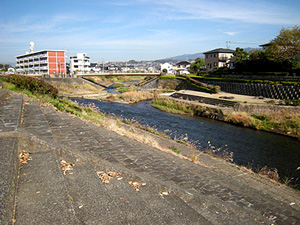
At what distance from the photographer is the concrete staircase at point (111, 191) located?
3.51 meters

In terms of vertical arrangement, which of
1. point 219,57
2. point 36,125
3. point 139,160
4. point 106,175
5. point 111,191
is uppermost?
point 219,57

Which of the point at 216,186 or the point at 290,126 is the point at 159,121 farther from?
the point at 216,186

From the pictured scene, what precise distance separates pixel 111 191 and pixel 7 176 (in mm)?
1826

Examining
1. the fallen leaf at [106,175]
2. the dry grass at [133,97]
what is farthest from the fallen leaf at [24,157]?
the dry grass at [133,97]

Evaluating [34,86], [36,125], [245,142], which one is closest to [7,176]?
[36,125]

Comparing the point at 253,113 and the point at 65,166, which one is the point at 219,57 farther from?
the point at 65,166

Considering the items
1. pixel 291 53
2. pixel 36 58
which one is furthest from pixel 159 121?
pixel 36 58

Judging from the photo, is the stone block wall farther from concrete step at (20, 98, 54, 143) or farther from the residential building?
the residential building

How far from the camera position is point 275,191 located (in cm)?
780

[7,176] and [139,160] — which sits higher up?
[7,176]

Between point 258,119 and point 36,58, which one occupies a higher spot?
point 36,58

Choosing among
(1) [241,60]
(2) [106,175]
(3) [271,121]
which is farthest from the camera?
(1) [241,60]

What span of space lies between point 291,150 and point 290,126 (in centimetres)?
559

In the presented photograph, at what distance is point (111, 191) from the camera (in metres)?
4.49
